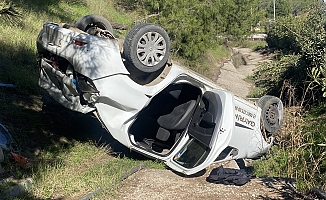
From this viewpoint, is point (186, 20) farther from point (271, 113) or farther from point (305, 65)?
point (271, 113)

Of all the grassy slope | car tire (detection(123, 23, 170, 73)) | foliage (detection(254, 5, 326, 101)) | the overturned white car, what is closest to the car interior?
the overturned white car

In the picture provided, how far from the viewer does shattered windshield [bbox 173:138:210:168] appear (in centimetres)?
592

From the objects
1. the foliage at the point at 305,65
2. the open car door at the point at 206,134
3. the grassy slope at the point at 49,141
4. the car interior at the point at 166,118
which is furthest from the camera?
the foliage at the point at 305,65

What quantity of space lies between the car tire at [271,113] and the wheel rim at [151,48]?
2.46 meters

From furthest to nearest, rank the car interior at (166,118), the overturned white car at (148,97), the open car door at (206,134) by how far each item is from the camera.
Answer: the car interior at (166,118) < the open car door at (206,134) < the overturned white car at (148,97)

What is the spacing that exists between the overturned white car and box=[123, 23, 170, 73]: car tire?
12mm

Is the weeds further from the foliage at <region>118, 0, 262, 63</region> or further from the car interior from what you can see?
the foliage at <region>118, 0, 262, 63</region>

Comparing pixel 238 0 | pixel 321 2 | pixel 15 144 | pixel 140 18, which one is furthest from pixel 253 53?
pixel 15 144

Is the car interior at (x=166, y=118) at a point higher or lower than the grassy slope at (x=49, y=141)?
higher

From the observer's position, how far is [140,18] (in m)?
17.1

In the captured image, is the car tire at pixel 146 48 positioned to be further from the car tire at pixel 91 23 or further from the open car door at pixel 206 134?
the car tire at pixel 91 23

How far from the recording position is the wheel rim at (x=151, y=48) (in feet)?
17.5

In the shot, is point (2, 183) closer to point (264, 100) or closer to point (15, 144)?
point (15, 144)

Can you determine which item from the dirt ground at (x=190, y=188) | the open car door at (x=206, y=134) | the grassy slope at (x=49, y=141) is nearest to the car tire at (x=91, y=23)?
the grassy slope at (x=49, y=141)
